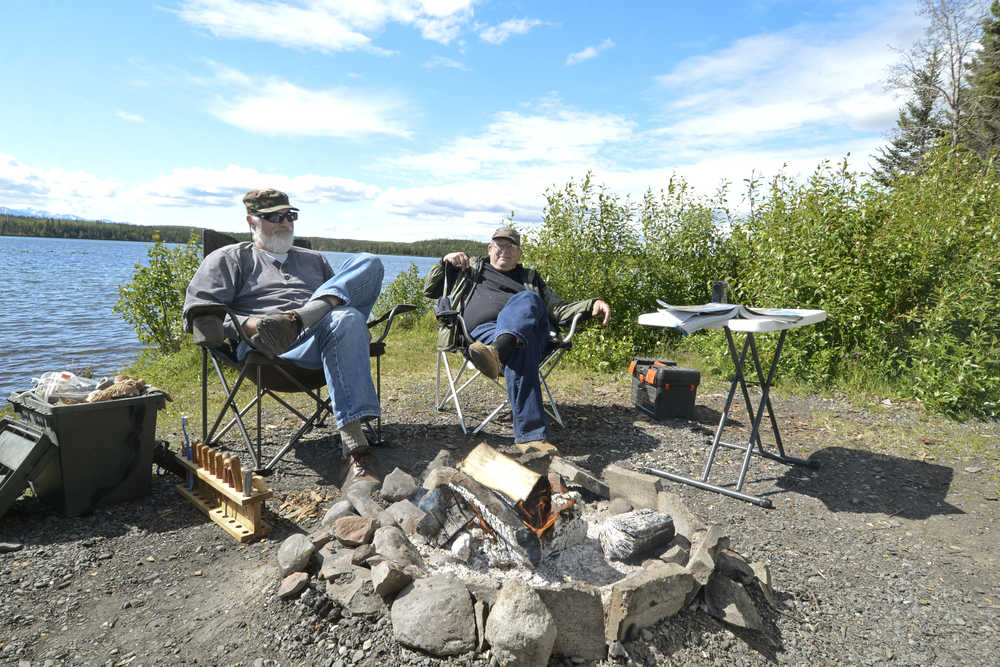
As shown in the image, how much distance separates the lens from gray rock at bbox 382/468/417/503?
85.1 inches

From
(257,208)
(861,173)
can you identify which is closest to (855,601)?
(257,208)

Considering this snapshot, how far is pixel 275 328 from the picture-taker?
2.33 meters

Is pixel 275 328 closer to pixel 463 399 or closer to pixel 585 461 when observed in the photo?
pixel 585 461

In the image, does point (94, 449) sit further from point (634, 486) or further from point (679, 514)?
point (679, 514)

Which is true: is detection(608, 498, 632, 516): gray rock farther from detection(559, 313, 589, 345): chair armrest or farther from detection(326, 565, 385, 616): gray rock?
detection(559, 313, 589, 345): chair armrest

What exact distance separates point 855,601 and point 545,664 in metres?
1.19

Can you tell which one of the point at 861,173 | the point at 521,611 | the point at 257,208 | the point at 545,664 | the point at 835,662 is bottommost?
the point at 835,662

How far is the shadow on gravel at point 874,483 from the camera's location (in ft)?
8.46

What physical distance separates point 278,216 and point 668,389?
8.96ft

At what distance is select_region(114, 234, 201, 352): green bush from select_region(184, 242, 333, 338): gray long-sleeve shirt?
283cm

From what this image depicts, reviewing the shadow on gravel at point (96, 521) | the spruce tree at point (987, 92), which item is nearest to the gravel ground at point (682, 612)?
the shadow on gravel at point (96, 521)

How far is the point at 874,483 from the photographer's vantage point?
9.30 feet

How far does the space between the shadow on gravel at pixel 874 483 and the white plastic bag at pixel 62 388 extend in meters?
3.31

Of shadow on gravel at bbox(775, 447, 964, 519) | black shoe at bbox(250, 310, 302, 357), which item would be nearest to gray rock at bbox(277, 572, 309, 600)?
black shoe at bbox(250, 310, 302, 357)
